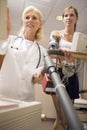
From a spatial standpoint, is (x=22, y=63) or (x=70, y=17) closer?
(x=22, y=63)

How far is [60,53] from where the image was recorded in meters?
1.35

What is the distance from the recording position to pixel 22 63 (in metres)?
1.77

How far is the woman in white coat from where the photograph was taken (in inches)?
66.5

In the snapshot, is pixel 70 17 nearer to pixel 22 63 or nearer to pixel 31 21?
pixel 31 21

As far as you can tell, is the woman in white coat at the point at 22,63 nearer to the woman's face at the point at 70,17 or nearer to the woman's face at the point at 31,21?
the woman's face at the point at 31,21

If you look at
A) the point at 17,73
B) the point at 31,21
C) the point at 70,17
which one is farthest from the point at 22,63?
the point at 70,17

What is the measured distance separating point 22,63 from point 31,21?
1.30 ft

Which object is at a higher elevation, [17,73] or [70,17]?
[70,17]

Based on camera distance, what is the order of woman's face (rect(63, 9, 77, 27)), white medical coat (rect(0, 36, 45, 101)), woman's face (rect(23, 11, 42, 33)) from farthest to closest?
woman's face (rect(63, 9, 77, 27)), woman's face (rect(23, 11, 42, 33)), white medical coat (rect(0, 36, 45, 101))

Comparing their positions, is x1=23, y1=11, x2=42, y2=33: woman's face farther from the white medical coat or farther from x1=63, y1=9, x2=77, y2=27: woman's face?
x1=63, y1=9, x2=77, y2=27: woman's face

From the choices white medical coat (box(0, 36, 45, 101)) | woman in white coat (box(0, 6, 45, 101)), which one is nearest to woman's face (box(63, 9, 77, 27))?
woman in white coat (box(0, 6, 45, 101))

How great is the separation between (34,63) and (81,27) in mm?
4329

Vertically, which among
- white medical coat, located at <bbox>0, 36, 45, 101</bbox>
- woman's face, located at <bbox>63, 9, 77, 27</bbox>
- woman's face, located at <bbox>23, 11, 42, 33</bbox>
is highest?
woman's face, located at <bbox>63, 9, 77, 27</bbox>

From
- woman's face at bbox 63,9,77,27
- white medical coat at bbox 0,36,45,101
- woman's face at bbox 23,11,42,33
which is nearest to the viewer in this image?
white medical coat at bbox 0,36,45,101
